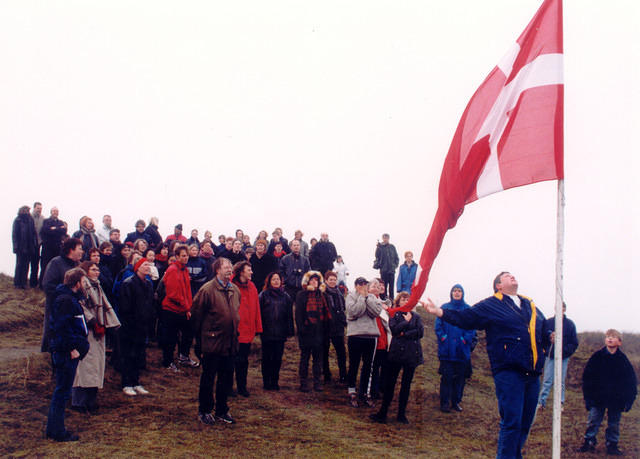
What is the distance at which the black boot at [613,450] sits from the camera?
30.3 feet

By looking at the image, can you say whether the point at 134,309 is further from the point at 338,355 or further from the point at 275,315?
the point at 338,355

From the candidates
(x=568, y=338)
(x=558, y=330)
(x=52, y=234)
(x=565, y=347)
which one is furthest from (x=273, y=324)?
(x=52, y=234)

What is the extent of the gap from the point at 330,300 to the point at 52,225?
25.8 feet

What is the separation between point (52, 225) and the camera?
569 inches

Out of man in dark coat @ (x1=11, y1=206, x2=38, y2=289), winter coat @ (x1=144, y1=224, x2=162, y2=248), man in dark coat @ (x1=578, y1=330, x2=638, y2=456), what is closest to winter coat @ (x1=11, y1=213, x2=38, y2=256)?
man in dark coat @ (x1=11, y1=206, x2=38, y2=289)

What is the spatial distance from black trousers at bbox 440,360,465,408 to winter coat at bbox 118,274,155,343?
5.60 m

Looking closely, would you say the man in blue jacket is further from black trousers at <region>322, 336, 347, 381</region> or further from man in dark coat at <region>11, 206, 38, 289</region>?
man in dark coat at <region>11, 206, 38, 289</region>

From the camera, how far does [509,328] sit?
20.0 feet

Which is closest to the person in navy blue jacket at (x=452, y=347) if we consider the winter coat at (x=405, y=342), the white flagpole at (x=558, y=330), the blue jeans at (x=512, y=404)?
the winter coat at (x=405, y=342)

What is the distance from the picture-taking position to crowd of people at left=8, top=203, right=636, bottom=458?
621 cm

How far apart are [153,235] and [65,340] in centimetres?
771

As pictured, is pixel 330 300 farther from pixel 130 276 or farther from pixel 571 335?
pixel 571 335

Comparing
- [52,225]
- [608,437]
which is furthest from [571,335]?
[52,225]

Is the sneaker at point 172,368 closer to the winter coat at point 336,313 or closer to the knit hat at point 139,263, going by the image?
the knit hat at point 139,263
